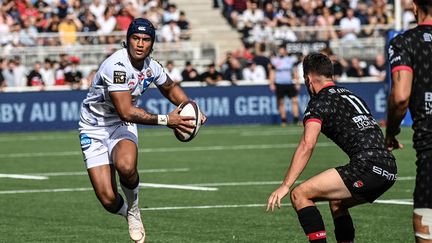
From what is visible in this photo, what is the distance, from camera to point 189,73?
30625mm

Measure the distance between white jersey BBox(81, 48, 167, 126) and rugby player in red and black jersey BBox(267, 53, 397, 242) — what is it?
2.34 meters

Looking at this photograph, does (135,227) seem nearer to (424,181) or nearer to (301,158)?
(301,158)

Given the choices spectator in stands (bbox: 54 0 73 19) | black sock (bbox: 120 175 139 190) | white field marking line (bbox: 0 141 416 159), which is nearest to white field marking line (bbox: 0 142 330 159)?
white field marking line (bbox: 0 141 416 159)

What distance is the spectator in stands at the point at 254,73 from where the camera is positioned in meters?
31.8

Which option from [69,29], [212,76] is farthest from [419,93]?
[69,29]

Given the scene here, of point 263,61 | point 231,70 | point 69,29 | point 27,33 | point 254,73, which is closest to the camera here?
point 231,70

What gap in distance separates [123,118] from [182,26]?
24.4m

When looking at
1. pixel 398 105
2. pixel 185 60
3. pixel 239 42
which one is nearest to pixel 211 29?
pixel 239 42

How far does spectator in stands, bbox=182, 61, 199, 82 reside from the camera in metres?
30.6

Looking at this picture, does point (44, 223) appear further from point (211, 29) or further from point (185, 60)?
point (211, 29)

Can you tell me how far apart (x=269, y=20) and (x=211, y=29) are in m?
1.89

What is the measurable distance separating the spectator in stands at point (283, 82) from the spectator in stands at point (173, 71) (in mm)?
2689

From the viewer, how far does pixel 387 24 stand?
36500 mm

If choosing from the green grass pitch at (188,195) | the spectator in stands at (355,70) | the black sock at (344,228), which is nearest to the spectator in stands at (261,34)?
the spectator in stands at (355,70)
